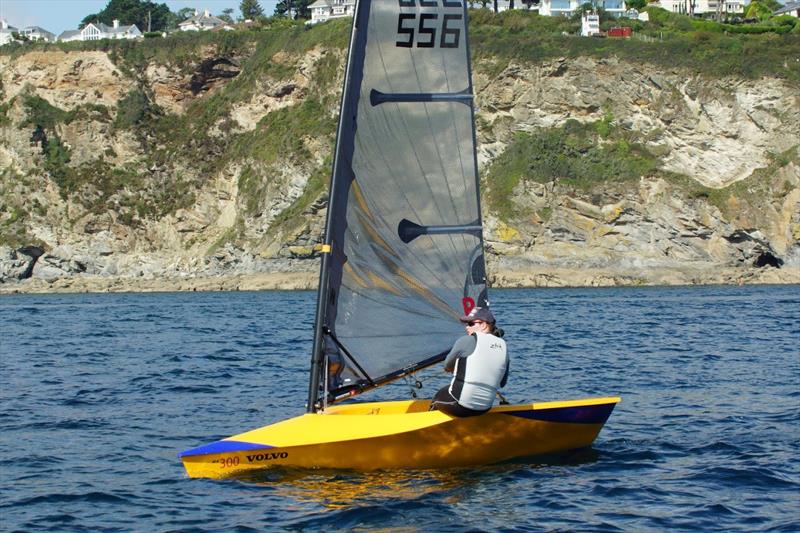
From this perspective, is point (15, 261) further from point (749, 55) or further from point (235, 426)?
point (235, 426)

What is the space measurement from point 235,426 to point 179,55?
7425 centimetres

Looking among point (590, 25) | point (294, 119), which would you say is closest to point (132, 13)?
point (294, 119)

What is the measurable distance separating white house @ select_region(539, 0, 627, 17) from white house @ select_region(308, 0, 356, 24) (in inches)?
719

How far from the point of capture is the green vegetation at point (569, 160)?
223 ft

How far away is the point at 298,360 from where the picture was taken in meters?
24.4

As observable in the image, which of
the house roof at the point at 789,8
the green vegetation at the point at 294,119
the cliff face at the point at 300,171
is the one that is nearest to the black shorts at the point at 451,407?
the cliff face at the point at 300,171

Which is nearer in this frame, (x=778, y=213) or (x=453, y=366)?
(x=453, y=366)

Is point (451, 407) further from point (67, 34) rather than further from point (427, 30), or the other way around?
point (67, 34)

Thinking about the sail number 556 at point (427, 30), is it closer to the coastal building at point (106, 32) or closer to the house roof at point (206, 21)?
the coastal building at point (106, 32)

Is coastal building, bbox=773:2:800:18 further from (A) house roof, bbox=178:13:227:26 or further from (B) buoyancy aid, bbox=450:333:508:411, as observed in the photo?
(B) buoyancy aid, bbox=450:333:508:411

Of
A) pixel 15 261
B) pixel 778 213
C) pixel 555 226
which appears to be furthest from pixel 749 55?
pixel 15 261

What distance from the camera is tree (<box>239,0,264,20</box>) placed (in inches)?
4818

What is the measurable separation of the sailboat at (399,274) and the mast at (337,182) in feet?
0.06

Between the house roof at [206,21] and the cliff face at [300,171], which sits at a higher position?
the house roof at [206,21]
